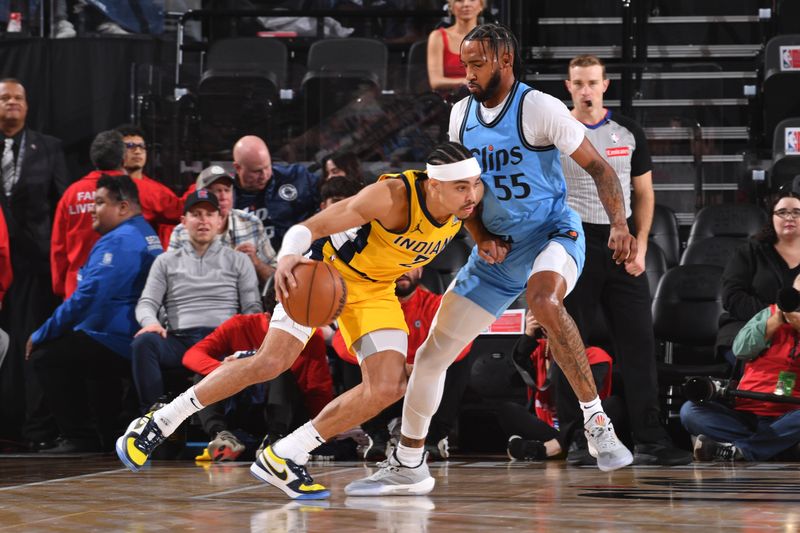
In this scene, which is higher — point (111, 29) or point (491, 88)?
point (111, 29)

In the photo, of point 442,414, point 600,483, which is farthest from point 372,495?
point 442,414

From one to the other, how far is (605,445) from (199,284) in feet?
11.0

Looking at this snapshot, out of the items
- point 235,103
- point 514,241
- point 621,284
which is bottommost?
point 621,284

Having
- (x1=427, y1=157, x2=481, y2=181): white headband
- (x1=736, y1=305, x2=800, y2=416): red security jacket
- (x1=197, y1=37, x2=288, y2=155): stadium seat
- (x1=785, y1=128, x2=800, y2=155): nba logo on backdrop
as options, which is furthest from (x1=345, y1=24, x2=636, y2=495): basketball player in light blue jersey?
(x1=785, y1=128, x2=800, y2=155): nba logo on backdrop

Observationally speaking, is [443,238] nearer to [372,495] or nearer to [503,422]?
[372,495]

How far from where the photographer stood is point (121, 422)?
7.84 metres

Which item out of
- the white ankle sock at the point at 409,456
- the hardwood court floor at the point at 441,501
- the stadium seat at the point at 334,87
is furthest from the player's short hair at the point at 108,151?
the white ankle sock at the point at 409,456

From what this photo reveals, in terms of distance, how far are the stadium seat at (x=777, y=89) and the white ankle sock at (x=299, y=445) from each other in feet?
19.5

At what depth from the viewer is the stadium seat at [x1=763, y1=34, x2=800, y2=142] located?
30.6 ft

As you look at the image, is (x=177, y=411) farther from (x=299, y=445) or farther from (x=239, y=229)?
(x=239, y=229)

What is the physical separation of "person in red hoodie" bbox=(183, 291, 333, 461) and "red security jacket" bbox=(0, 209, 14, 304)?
173 cm

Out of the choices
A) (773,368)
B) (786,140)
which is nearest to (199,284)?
(773,368)

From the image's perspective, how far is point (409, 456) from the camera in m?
4.96

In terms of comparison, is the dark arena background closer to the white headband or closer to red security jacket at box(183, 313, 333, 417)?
red security jacket at box(183, 313, 333, 417)
